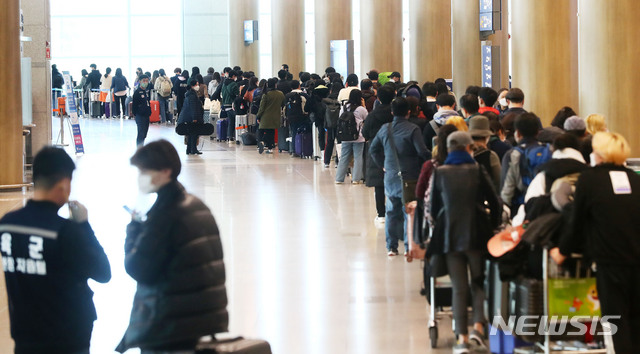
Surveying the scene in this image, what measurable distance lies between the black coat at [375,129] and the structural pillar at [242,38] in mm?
23947

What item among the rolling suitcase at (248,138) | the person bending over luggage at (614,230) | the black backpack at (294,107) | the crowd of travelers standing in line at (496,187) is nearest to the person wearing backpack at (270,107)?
the black backpack at (294,107)

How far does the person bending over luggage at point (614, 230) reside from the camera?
5863 mm

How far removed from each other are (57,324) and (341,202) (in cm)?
1076

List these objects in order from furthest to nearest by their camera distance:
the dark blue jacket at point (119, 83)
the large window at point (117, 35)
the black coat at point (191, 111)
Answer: the large window at point (117, 35)
the dark blue jacket at point (119, 83)
the black coat at point (191, 111)

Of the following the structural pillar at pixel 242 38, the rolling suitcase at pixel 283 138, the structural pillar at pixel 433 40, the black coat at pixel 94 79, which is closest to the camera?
the rolling suitcase at pixel 283 138

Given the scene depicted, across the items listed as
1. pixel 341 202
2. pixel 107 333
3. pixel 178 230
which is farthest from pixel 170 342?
pixel 341 202

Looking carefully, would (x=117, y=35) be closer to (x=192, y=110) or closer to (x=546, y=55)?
(x=192, y=110)

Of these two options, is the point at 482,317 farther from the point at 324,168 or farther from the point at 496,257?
the point at 324,168

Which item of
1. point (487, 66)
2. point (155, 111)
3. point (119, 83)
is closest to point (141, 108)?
point (487, 66)

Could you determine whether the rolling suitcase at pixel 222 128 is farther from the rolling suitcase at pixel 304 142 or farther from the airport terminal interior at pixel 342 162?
the rolling suitcase at pixel 304 142

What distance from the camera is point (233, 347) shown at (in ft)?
15.1

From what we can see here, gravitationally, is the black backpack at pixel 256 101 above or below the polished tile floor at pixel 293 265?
above

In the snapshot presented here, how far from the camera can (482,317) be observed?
22.9 feet

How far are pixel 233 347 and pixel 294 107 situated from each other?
16903mm
